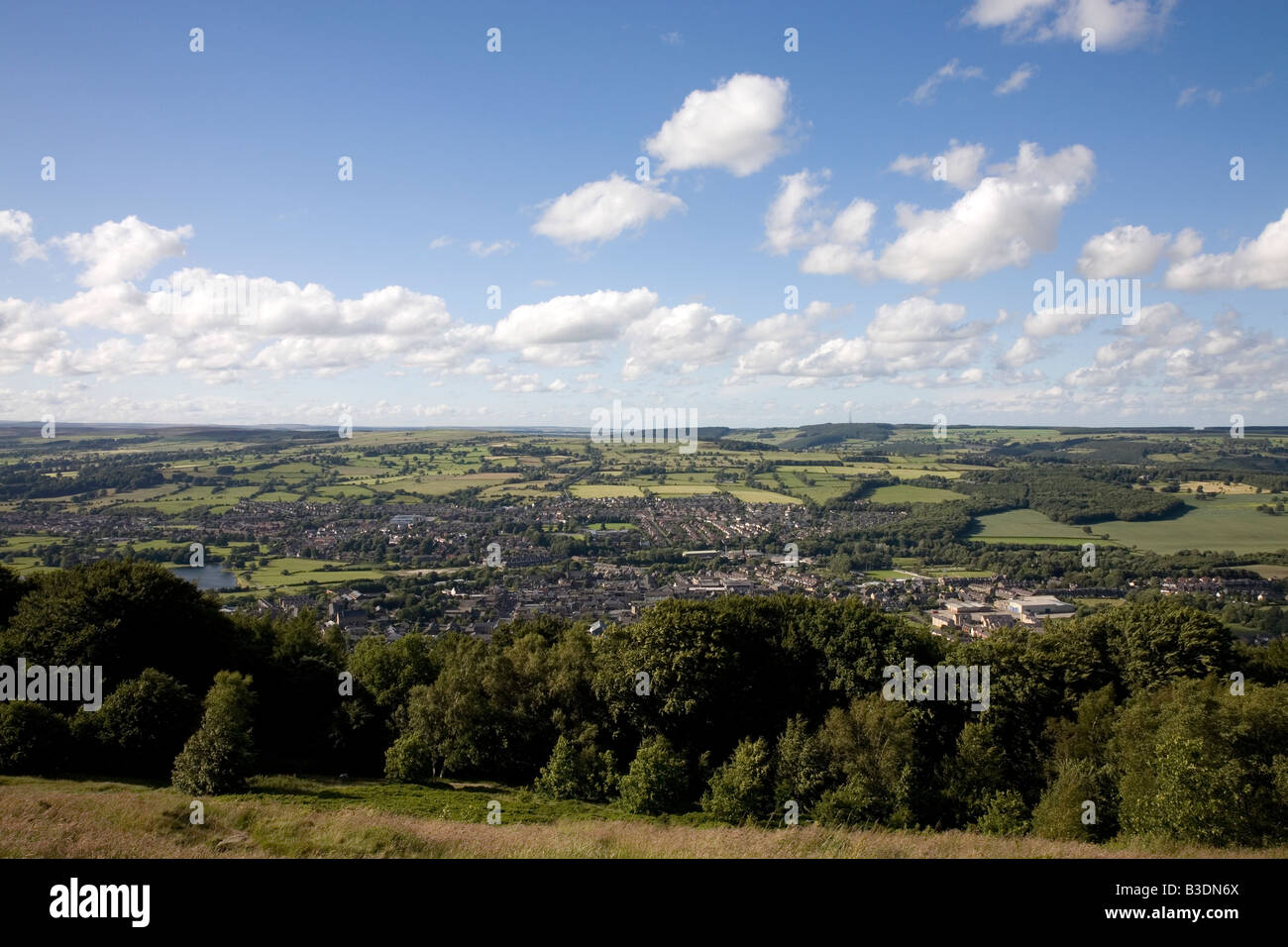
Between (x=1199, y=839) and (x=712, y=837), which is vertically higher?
(x=712, y=837)

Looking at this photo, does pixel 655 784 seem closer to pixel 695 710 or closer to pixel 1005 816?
pixel 695 710

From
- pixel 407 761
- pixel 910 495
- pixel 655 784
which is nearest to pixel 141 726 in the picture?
pixel 407 761

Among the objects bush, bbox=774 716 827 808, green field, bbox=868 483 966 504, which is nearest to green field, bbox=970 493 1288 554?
green field, bbox=868 483 966 504

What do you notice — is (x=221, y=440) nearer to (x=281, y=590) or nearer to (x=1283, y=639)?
(x=281, y=590)

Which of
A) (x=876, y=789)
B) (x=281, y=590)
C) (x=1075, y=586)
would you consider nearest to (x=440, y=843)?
(x=876, y=789)

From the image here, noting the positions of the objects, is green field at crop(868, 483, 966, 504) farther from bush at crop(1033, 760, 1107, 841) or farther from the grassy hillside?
the grassy hillside

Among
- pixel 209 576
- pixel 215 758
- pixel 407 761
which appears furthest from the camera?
pixel 209 576

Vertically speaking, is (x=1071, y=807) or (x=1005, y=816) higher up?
(x=1071, y=807)

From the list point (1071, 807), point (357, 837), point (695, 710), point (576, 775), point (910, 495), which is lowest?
point (576, 775)
